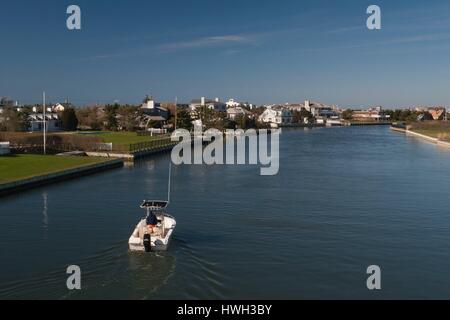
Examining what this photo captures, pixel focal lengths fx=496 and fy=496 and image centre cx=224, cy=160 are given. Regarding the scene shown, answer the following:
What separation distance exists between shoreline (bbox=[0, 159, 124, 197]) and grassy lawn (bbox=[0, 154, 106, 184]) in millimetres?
460

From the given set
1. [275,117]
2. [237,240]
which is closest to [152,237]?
[237,240]

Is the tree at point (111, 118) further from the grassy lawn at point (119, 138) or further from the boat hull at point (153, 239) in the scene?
the boat hull at point (153, 239)

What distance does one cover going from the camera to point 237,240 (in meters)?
20.6

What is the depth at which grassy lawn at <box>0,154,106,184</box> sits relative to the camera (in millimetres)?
33031

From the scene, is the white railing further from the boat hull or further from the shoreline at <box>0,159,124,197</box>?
the boat hull

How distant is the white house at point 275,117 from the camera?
16961 cm

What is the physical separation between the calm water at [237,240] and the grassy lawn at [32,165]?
206 cm

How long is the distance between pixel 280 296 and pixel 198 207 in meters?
13.3

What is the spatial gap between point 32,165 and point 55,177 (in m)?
3.88

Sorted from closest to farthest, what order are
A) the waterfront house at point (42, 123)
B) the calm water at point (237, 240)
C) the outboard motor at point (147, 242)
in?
the calm water at point (237, 240) < the outboard motor at point (147, 242) < the waterfront house at point (42, 123)

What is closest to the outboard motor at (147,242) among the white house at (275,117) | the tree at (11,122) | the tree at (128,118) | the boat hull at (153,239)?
the boat hull at (153,239)

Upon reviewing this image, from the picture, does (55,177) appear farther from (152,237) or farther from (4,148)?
(152,237)
